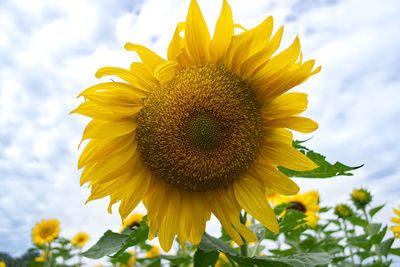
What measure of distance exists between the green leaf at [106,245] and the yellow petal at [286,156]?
1.15 meters

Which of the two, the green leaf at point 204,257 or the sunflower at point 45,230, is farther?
the sunflower at point 45,230

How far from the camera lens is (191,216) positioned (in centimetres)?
221

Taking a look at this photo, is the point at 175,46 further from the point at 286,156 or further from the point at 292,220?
the point at 292,220

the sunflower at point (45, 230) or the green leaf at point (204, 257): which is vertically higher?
the sunflower at point (45, 230)

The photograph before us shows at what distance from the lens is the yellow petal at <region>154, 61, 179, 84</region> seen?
76.0 inches

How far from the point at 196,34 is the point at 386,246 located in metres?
3.23

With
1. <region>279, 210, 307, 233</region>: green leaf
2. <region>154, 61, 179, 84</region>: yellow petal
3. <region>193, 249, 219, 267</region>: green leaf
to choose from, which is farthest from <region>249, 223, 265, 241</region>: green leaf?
<region>154, 61, 179, 84</region>: yellow petal

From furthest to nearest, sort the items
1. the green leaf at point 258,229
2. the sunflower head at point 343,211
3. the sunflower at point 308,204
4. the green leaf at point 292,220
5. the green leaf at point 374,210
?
1. the sunflower head at point 343,211
2. the sunflower at point 308,204
3. the green leaf at point 374,210
4. the green leaf at point 258,229
5. the green leaf at point 292,220

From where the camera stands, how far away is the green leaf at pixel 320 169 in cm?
202

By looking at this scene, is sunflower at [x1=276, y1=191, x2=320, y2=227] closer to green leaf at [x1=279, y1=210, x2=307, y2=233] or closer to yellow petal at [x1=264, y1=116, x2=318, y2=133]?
green leaf at [x1=279, y1=210, x2=307, y2=233]

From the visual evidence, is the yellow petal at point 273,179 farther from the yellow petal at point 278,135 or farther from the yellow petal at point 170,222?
the yellow petal at point 170,222

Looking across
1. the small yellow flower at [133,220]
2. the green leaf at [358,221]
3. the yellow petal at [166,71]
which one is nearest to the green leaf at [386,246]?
the green leaf at [358,221]

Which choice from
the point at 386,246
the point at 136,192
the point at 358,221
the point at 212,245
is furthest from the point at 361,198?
the point at 136,192

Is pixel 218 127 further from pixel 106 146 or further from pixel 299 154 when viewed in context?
pixel 106 146
